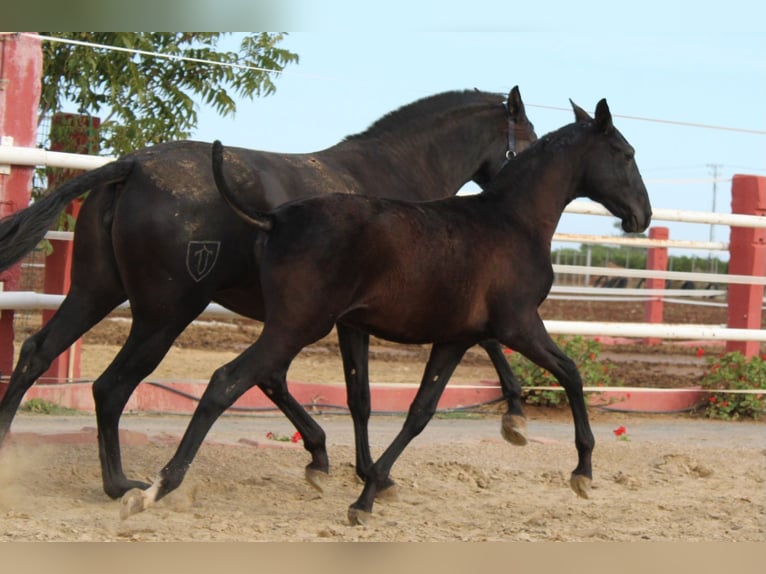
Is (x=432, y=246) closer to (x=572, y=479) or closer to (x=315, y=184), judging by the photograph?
(x=315, y=184)

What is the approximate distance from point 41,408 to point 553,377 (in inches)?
158

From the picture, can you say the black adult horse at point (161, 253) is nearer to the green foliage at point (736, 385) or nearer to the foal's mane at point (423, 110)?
the foal's mane at point (423, 110)

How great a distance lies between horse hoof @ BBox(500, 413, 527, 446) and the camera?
20.1 feet

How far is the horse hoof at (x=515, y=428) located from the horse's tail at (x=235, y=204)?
215 centimetres

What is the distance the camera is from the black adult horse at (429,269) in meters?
4.61

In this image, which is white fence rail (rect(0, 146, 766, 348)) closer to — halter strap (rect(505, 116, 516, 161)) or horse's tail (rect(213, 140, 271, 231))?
halter strap (rect(505, 116, 516, 161))

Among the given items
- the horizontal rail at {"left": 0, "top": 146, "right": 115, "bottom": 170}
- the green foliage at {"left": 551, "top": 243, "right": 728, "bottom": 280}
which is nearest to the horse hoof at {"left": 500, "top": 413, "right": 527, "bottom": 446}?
the horizontal rail at {"left": 0, "top": 146, "right": 115, "bottom": 170}

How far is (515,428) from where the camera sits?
241 inches

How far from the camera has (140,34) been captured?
351 inches

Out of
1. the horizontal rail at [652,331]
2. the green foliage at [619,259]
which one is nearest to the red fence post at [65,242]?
the horizontal rail at [652,331]

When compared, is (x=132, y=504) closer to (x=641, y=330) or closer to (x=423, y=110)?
(x=423, y=110)

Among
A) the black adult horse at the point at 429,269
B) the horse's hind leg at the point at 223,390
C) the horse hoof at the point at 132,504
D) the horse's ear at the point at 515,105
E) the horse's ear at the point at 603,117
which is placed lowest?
the horse hoof at the point at 132,504

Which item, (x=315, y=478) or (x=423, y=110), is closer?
(x=315, y=478)

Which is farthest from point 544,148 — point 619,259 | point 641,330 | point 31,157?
point 619,259
